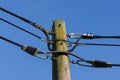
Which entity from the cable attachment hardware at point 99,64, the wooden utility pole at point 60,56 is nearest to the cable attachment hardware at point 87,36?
the wooden utility pole at point 60,56

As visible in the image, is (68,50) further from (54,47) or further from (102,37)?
(102,37)

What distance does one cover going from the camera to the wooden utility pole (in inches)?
255

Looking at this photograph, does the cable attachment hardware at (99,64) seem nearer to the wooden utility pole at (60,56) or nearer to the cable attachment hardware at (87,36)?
the wooden utility pole at (60,56)

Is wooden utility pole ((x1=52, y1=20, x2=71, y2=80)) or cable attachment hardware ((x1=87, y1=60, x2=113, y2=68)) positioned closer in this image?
wooden utility pole ((x1=52, y1=20, x2=71, y2=80))

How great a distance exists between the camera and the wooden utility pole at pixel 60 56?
6480mm

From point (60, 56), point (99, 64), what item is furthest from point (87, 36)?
point (60, 56)

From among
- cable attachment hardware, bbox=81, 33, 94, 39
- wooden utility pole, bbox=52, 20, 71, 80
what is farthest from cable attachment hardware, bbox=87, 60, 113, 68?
cable attachment hardware, bbox=81, 33, 94, 39

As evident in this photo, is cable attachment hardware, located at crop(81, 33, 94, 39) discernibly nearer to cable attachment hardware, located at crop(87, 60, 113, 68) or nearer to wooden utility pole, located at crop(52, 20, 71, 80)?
wooden utility pole, located at crop(52, 20, 71, 80)

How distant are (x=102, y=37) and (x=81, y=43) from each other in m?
0.97

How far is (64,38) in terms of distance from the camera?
280 inches

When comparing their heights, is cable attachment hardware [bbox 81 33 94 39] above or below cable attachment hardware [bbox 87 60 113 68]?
above

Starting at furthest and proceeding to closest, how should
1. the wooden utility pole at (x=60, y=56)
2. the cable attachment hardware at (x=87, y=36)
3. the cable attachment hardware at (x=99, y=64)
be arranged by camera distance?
the cable attachment hardware at (x=87, y=36)
the cable attachment hardware at (x=99, y=64)
the wooden utility pole at (x=60, y=56)

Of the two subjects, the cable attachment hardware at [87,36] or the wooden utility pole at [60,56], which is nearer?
the wooden utility pole at [60,56]

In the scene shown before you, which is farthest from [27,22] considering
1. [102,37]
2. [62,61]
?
[102,37]
